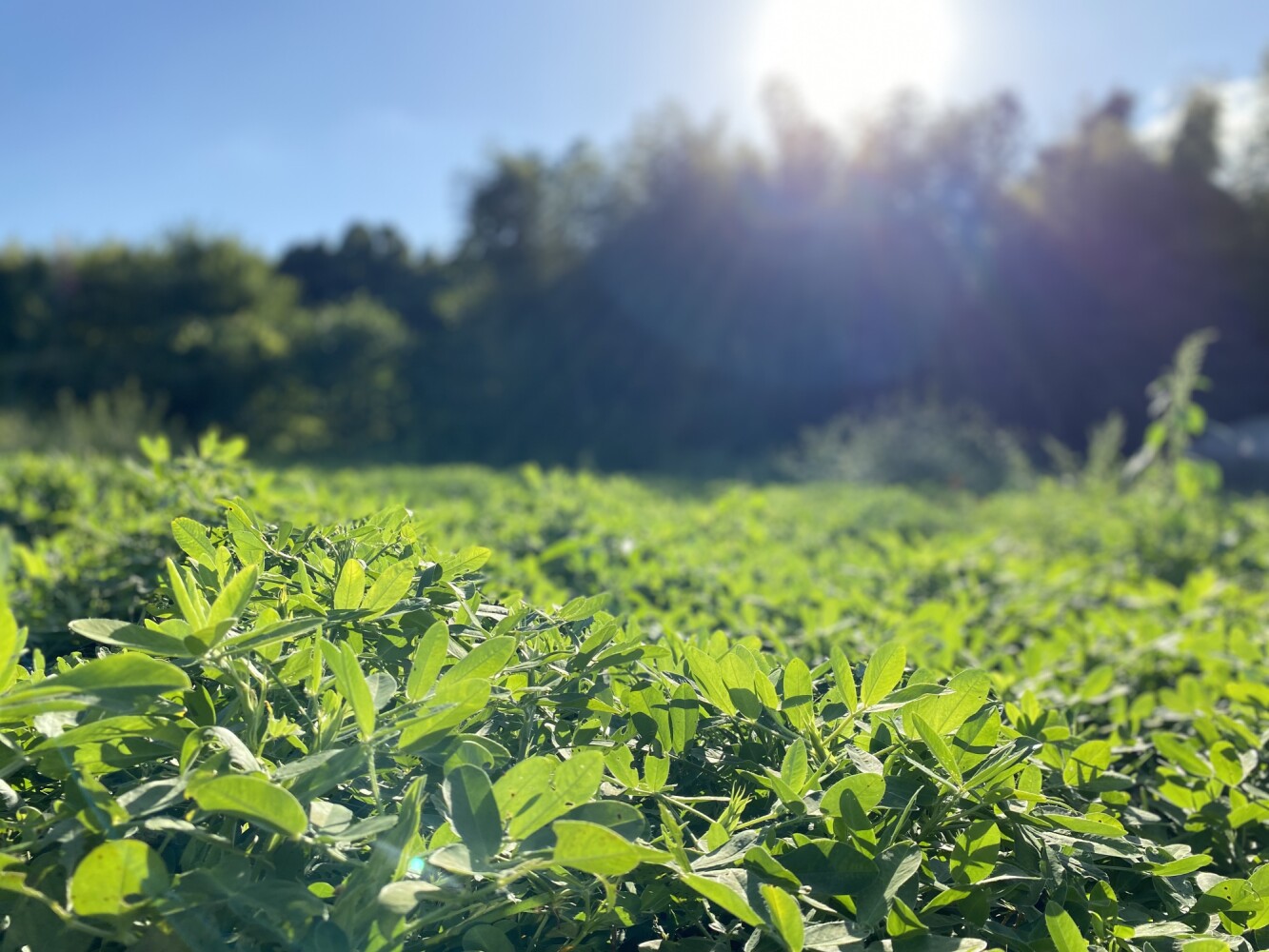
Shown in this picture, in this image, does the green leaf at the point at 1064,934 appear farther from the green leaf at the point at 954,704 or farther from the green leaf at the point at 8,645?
the green leaf at the point at 8,645

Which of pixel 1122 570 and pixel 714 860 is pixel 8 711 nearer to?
pixel 714 860

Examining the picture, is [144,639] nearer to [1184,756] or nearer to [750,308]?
[1184,756]

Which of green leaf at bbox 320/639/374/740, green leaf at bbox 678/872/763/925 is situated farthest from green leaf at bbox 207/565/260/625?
green leaf at bbox 678/872/763/925

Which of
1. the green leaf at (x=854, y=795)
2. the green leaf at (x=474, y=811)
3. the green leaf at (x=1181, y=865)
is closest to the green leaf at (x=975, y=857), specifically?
the green leaf at (x=854, y=795)

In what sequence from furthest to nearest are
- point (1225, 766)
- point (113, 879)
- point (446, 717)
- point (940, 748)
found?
point (1225, 766) < point (940, 748) < point (446, 717) < point (113, 879)

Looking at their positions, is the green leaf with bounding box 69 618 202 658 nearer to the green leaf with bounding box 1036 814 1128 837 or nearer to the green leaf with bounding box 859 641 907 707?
the green leaf with bounding box 859 641 907 707

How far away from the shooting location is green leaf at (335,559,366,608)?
0.91 meters

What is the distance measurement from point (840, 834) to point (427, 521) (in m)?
0.78

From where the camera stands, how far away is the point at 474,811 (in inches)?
28.7

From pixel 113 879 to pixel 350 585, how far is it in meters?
0.34

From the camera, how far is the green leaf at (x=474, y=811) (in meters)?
0.71

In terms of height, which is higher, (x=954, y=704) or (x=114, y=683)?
(x=114, y=683)

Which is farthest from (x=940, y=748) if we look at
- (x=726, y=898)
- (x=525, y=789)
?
(x=525, y=789)

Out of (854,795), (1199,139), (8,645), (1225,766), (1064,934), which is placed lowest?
(1225,766)
